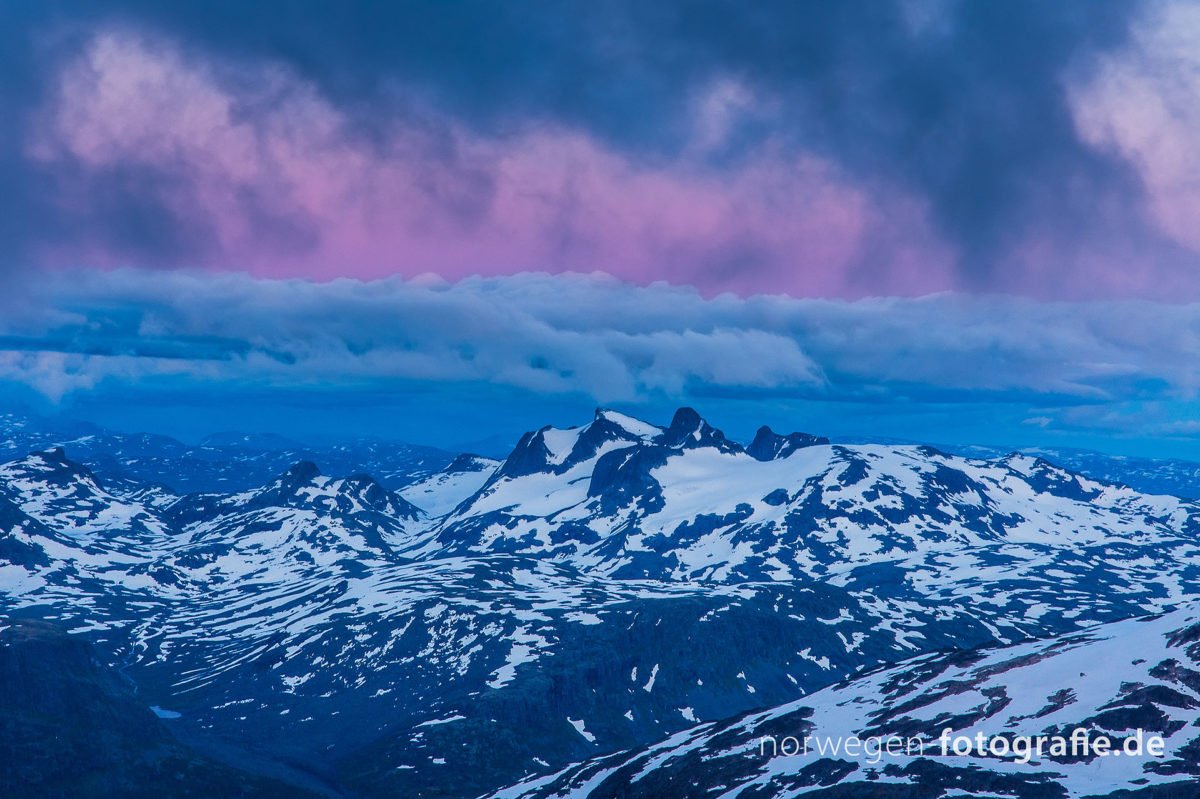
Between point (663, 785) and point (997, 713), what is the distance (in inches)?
2283

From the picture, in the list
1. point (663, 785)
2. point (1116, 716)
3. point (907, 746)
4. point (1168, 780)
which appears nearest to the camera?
point (1168, 780)

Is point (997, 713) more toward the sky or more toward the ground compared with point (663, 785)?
more toward the sky

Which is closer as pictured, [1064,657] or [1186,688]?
[1186,688]

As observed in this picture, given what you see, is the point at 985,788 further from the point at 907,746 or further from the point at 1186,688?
the point at 1186,688

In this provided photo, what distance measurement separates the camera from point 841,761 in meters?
174

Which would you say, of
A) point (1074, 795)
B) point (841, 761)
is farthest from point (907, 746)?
point (1074, 795)

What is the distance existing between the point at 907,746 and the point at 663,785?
44.8m

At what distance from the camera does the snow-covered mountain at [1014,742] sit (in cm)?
14988

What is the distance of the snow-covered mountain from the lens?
149875 millimetres

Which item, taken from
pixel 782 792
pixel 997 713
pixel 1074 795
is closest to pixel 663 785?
pixel 782 792

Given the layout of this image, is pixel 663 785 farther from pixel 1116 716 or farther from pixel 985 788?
pixel 1116 716

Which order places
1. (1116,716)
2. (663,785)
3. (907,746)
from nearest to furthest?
(1116,716) → (907,746) → (663,785)

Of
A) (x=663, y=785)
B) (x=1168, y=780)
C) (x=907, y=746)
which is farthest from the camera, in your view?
(x=663, y=785)

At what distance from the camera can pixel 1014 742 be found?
6422 inches
